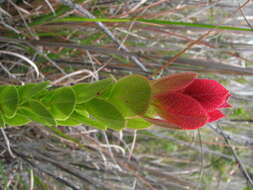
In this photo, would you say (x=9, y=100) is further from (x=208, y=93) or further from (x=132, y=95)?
(x=208, y=93)

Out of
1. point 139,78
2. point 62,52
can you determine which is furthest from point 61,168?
point 139,78

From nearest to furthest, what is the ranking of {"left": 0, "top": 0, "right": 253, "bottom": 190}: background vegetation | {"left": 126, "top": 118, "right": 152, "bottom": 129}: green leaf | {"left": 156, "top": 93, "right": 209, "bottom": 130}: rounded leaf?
1. {"left": 156, "top": 93, "right": 209, "bottom": 130}: rounded leaf
2. {"left": 126, "top": 118, "right": 152, "bottom": 129}: green leaf
3. {"left": 0, "top": 0, "right": 253, "bottom": 190}: background vegetation

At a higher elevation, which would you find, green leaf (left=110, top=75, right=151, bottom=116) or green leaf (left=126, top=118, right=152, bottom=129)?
green leaf (left=110, top=75, right=151, bottom=116)

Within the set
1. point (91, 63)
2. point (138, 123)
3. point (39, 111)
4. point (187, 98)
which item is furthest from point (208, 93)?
point (91, 63)

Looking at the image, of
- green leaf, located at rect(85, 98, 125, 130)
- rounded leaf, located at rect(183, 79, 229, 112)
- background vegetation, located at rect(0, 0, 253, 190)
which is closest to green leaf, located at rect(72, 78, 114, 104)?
green leaf, located at rect(85, 98, 125, 130)

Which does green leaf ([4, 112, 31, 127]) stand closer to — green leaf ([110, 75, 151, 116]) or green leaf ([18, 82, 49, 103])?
green leaf ([18, 82, 49, 103])

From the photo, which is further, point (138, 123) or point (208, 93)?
point (138, 123)

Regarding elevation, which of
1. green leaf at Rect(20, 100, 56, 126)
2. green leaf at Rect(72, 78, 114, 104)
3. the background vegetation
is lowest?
the background vegetation

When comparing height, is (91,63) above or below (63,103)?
below
